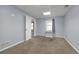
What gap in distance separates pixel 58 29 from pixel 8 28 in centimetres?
575

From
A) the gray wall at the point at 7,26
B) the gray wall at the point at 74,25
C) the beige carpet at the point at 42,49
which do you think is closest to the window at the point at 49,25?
the gray wall at the point at 74,25

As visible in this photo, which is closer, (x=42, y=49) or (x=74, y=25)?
(x=42, y=49)

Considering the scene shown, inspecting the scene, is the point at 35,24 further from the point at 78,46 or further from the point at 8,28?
the point at 78,46

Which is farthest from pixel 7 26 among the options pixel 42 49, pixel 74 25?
pixel 74 25

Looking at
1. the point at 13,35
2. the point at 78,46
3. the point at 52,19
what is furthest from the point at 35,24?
the point at 78,46

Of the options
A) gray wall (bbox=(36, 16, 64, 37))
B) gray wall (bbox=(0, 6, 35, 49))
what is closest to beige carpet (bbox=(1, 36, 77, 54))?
gray wall (bbox=(0, 6, 35, 49))

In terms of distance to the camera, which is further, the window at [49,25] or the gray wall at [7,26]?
the window at [49,25]

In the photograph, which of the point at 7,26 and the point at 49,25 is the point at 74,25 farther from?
the point at 49,25

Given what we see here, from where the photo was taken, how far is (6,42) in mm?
3959

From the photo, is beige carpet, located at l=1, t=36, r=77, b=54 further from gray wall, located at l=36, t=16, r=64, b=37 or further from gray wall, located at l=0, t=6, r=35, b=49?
gray wall, located at l=36, t=16, r=64, b=37

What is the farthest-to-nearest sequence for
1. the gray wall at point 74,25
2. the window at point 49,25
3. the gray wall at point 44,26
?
1. the window at point 49,25
2. the gray wall at point 44,26
3. the gray wall at point 74,25

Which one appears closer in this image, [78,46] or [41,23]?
[78,46]

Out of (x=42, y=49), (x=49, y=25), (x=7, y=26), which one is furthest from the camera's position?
(x=49, y=25)

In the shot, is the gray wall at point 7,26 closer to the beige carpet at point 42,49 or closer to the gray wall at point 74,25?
the beige carpet at point 42,49
